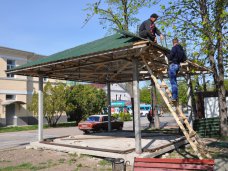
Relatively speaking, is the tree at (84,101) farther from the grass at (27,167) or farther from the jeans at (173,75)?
the jeans at (173,75)

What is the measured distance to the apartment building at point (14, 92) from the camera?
34.7 meters

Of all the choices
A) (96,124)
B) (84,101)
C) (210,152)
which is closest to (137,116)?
(210,152)

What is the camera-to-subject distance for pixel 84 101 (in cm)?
3622

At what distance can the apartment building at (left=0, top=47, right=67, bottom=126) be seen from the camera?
34719 millimetres

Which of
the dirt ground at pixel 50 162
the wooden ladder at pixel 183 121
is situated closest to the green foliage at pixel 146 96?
the dirt ground at pixel 50 162

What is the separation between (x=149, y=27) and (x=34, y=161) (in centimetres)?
706

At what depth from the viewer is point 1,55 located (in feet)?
114

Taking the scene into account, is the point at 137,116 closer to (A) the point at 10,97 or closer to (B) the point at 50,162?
(B) the point at 50,162

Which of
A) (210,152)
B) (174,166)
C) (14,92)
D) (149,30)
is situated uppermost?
(149,30)

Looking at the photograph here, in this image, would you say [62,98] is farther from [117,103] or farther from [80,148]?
[117,103]

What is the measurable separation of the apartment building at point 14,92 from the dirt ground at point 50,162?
23.4 metres

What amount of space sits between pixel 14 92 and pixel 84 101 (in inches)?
365

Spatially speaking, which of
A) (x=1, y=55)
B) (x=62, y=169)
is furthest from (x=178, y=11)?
(x=1, y=55)

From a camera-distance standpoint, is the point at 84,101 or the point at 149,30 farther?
the point at 84,101
